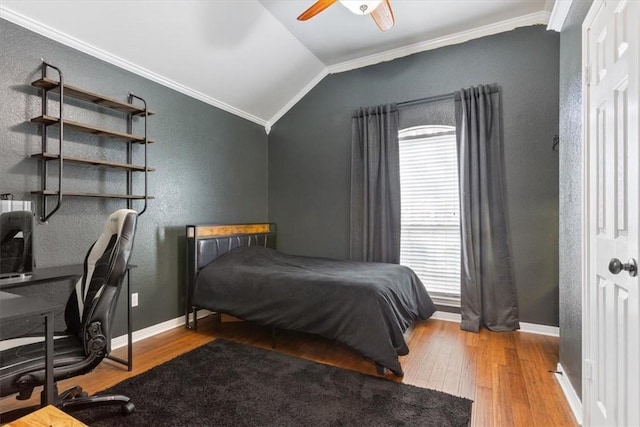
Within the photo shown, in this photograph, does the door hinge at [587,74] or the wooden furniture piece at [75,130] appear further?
the wooden furniture piece at [75,130]

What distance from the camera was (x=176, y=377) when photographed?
6.86 feet

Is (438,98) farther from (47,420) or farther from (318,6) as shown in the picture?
(47,420)

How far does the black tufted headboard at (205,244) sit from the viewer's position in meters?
3.06

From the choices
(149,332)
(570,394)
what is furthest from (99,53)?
(570,394)

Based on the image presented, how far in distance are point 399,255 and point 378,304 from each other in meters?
1.43

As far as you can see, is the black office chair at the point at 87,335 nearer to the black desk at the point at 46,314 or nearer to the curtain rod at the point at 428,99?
the black desk at the point at 46,314

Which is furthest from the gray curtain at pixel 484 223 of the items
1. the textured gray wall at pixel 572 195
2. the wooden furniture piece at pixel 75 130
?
the wooden furniture piece at pixel 75 130

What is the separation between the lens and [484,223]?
A: 9.96ft

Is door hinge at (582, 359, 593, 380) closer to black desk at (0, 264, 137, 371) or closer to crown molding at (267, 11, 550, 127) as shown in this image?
black desk at (0, 264, 137, 371)

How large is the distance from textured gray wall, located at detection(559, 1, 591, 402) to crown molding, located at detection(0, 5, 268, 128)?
3.28 m

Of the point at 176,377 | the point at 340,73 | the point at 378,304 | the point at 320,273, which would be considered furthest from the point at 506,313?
the point at 340,73

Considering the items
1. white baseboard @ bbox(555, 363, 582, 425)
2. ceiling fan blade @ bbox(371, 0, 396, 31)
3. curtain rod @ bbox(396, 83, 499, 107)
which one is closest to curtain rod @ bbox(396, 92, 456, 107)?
curtain rod @ bbox(396, 83, 499, 107)

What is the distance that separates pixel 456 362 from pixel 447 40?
319cm

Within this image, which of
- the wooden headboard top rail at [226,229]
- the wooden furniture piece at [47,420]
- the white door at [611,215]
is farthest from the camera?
the wooden headboard top rail at [226,229]
